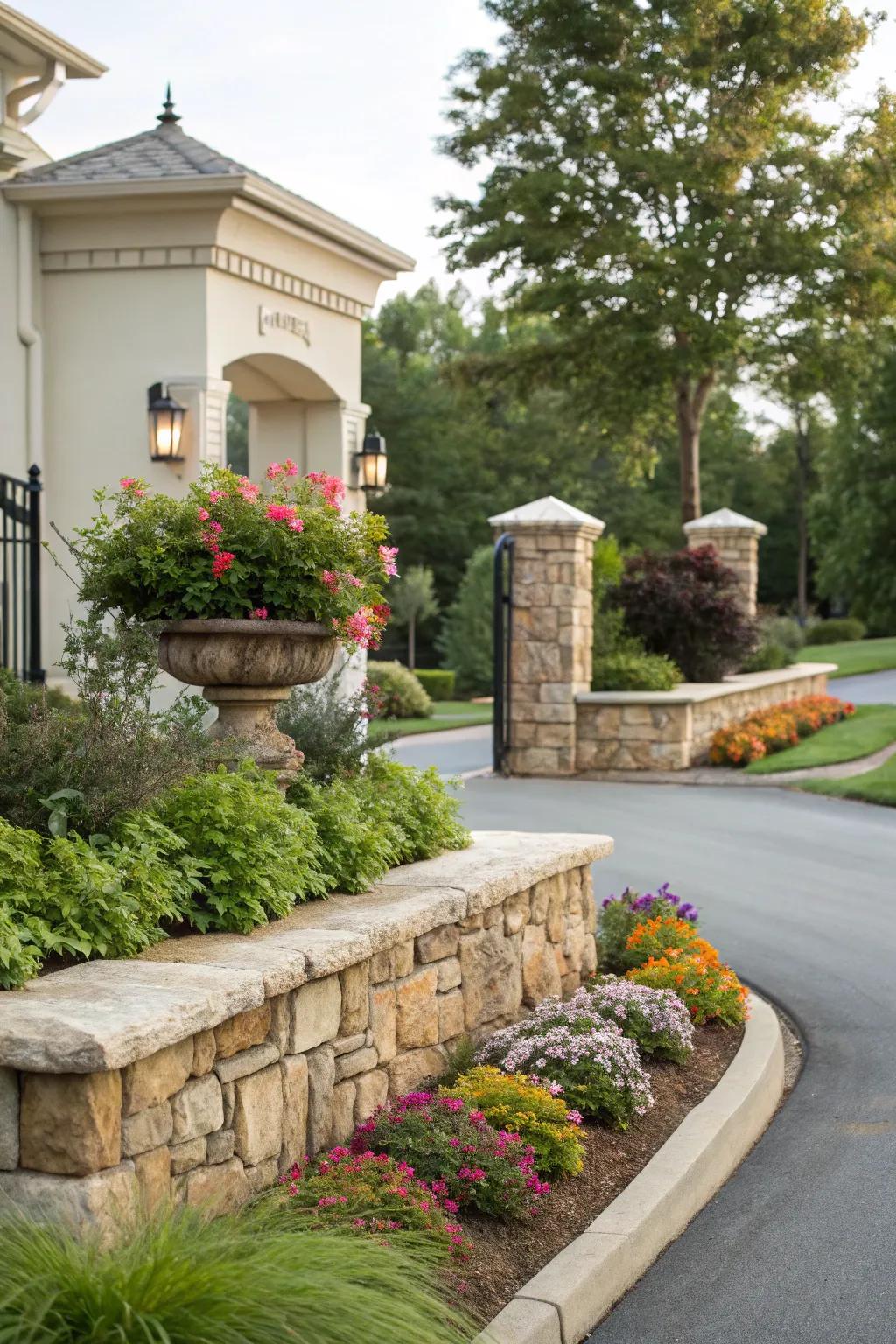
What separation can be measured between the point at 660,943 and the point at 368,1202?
10.4 feet

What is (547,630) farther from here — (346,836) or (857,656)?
(857,656)

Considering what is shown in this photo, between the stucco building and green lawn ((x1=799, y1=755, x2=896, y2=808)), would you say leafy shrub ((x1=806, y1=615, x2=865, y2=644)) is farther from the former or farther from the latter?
the stucco building

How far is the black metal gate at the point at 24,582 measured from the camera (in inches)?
378

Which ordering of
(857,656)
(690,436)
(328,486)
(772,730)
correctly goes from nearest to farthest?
(328,486) → (772,730) → (690,436) → (857,656)

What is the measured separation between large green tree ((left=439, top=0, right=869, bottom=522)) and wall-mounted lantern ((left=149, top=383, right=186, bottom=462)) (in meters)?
13.9

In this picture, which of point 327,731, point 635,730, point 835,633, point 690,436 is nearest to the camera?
point 327,731

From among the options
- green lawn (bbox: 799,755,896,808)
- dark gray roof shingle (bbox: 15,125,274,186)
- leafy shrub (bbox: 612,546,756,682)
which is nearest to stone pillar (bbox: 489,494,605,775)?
green lawn (bbox: 799,755,896,808)

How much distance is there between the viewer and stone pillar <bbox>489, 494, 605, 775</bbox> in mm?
14461

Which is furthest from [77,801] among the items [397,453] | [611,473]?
[611,473]

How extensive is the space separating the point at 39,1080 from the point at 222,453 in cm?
912

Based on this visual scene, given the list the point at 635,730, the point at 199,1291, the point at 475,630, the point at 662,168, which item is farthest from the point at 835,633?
the point at 199,1291

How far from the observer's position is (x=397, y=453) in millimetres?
44562

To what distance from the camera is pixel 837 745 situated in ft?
53.9

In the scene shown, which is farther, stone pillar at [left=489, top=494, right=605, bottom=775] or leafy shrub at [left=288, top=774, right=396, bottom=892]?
stone pillar at [left=489, top=494, right=605, bottom=775]
